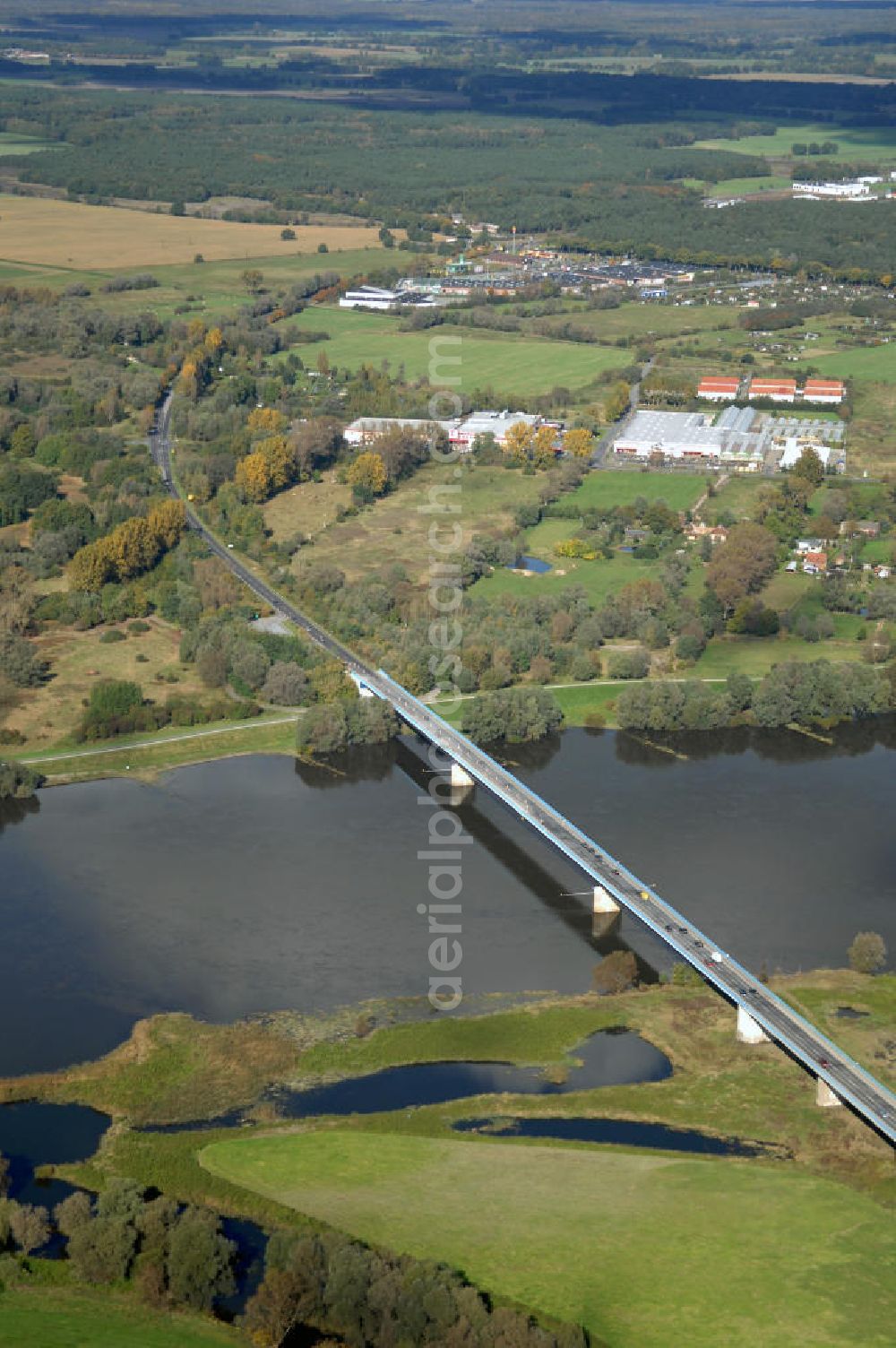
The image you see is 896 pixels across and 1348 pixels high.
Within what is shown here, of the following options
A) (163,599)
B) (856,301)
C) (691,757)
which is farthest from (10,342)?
(691,757)

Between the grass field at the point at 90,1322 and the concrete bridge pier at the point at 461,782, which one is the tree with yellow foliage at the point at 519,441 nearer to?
the concrete bridge pier at the point at 461,782

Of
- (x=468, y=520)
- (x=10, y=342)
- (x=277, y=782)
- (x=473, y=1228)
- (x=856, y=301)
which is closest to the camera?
(x=473, y=1228)

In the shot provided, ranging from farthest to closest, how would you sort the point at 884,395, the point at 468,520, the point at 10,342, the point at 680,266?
1. the point at 680,266
2. the point at 10,342
3. the point at 884,395
4. the point at 468,520

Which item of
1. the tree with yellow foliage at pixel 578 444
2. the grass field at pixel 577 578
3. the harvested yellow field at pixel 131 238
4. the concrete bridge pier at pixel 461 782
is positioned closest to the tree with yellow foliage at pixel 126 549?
the grass field at pixel 577 578

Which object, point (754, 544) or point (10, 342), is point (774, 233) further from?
point (754, 544)

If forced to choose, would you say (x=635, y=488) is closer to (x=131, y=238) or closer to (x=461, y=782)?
(x=461, y=782)

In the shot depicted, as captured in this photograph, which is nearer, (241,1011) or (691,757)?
(241,1011)

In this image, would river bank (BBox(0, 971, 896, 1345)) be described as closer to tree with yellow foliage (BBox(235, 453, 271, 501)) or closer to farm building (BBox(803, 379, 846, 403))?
tree with yellow foliage (BBox(235, 453, 271, 501))

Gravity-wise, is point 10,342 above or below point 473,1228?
above
